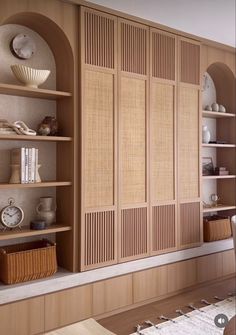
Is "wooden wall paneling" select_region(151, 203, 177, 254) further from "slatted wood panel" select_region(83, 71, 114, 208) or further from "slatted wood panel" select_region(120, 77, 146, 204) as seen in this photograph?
"slatted wood panel" select_region(83, 71, 114, 208)

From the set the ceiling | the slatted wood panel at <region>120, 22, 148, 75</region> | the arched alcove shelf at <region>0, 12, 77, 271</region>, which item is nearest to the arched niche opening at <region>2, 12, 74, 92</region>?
the arched alcove shelf at <region>0, 12, 77, 271</region>

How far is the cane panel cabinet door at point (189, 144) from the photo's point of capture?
3605 millimetres

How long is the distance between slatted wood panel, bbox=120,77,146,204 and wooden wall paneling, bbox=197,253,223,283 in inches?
42.5

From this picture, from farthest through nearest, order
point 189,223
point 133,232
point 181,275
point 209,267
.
Answer: 1. point 209,267
2. point 189,223
3. point 181,275
4. point 133,232

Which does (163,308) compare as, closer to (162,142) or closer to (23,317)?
(23,317)

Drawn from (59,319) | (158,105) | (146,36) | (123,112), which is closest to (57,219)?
(59,319)

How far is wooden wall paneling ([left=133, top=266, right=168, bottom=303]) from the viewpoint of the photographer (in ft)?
10.6

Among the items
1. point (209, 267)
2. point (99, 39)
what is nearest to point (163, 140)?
point (99, 39)

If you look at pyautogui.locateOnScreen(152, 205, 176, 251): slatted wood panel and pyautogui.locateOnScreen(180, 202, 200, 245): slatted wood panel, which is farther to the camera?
pyautogui.locateOnScreen(180, 202, 200, 245): slatted wood panel

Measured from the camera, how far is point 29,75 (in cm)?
276

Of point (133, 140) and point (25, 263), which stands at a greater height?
point (133, 140)

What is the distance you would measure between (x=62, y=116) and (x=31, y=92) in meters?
0.39

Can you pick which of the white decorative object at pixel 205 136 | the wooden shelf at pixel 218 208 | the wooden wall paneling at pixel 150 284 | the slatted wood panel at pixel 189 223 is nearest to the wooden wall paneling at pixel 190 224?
the slatted wood panel at pixel 189 223

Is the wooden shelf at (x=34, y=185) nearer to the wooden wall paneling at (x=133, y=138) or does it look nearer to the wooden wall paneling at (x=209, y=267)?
the wooden wall paneling at (x=133, y=138)
